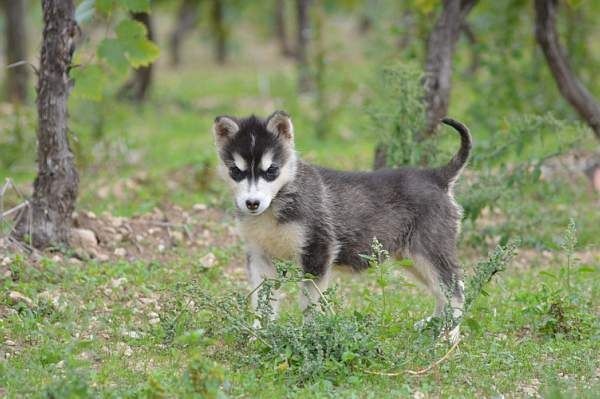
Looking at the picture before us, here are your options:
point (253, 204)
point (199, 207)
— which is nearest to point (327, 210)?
point (253, 204)

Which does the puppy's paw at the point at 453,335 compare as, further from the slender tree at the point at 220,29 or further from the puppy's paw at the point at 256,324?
the slender tree at the point at 220,29

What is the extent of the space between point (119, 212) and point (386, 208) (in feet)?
13.7

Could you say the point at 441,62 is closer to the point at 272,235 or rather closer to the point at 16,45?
the point at 272,235

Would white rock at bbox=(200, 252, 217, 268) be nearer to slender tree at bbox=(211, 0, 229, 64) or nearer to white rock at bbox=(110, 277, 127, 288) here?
white rock at bbox=(110, 277, 127, 288)

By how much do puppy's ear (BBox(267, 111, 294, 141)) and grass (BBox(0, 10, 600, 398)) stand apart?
4.42 feet

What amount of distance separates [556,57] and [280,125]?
5611 mm

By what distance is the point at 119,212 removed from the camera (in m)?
11.0

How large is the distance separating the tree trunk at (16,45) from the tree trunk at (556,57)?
387 inches

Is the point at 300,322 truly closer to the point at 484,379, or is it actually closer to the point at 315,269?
the point at 315,269

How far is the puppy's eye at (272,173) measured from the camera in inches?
292

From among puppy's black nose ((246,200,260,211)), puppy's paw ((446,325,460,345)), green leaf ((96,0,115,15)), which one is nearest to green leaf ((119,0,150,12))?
green leaf ((96,0,115,15))

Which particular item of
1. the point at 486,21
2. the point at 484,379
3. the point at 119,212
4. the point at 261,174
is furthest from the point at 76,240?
the point at 486,21

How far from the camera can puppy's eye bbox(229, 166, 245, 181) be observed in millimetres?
7418

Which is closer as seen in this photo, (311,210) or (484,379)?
(484,379)
